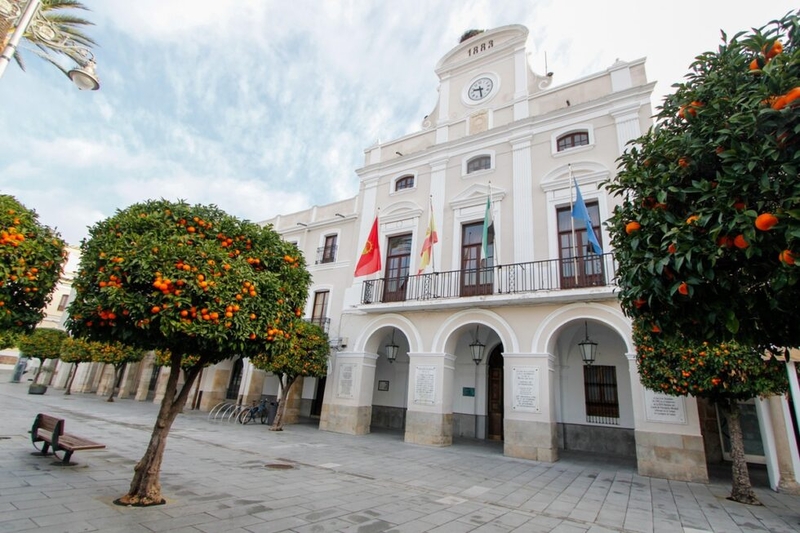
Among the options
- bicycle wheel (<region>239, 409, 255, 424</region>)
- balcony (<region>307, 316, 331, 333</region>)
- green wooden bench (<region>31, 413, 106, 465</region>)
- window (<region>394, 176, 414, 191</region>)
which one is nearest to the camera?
green wooden bench (<region>31, 413, 106, 465</region>)

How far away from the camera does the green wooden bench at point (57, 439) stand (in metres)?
6.05

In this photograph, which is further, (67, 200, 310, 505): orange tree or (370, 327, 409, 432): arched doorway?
(370, 327, 409, 432): arched doorway

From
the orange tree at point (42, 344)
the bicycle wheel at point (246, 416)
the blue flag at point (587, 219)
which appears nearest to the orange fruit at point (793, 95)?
the blue flag at point (587, 219)

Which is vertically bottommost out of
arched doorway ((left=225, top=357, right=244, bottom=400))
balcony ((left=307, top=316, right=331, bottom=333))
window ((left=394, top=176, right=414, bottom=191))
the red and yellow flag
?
arched doorway ((left=225, top=357, right=244, bottom=400))

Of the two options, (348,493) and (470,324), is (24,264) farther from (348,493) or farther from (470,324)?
(470,324)

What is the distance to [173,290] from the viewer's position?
4.29 m

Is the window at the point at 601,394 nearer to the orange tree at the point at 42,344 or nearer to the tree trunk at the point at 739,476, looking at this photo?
the tree trunk at the point at 739,476

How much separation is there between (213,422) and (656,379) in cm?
1372

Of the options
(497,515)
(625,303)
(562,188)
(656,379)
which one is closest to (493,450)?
(656,379)

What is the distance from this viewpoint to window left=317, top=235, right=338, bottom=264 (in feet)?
56.3

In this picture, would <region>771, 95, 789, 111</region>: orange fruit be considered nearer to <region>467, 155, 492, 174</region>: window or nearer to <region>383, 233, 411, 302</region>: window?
<region>383, 233, 411, 302</region>: window

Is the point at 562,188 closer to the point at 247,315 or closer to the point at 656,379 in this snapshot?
the point at 656,379

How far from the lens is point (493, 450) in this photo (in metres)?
11.1

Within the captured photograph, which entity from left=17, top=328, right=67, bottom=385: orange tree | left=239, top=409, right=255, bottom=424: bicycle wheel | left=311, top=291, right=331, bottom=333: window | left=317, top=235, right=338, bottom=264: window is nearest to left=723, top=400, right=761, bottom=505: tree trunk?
left=311, top=291, right=331, bottom=333: window
